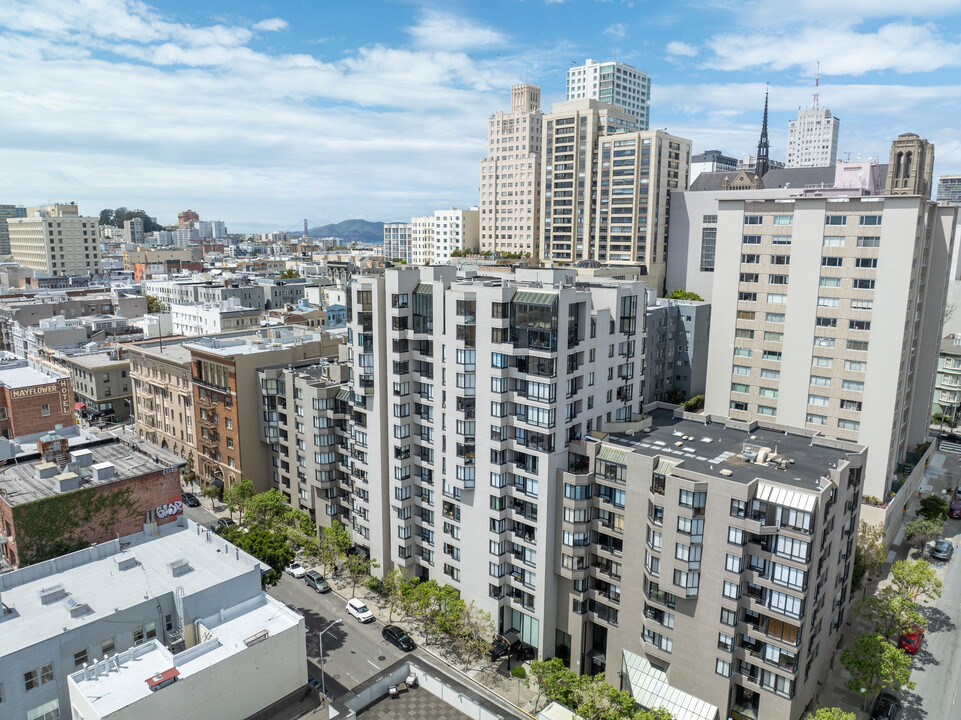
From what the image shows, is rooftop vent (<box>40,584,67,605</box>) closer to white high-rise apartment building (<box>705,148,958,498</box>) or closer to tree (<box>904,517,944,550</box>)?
white high-rise apartment building (<box>705,148,958,498</box>)

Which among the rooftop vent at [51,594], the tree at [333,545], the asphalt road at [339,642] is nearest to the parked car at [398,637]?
the asphalt road at [339,642]

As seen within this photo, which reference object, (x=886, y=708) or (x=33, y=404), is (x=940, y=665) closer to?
(x=886, y=708)

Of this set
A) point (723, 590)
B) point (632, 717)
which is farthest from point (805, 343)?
point (632, 717)

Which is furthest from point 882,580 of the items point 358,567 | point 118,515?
point 118,515

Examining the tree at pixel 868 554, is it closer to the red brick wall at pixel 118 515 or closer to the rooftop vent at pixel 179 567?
the rooftop vent at pixel 179 567

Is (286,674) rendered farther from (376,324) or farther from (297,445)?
(297,445)

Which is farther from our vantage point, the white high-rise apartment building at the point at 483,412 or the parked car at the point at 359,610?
the parked car at the point at 359,610
